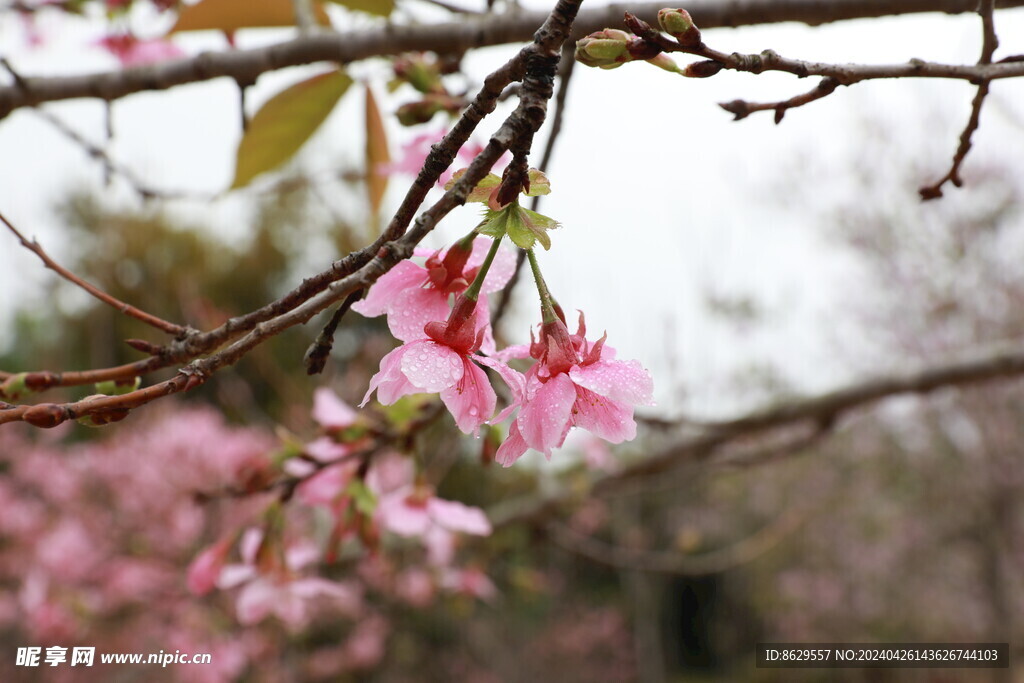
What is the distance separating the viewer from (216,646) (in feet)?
9.48

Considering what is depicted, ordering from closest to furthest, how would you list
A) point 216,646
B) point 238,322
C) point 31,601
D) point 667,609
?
point 238,322
point 31,601
point 216,646
point 667,609

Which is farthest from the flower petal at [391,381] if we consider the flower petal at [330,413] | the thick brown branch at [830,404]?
the thick brown branch at [830,404]

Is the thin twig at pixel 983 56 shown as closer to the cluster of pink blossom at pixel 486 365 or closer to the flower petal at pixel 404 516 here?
the cluster of pink blossom at pixel 486 365

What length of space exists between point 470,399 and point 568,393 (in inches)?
2.1

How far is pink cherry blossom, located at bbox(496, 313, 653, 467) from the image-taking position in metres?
0.36

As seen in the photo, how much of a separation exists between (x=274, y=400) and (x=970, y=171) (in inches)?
254

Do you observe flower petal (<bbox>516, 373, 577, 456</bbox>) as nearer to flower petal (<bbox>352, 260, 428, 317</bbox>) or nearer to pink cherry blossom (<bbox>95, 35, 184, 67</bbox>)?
flower petal (<bbox>352, 260, 428, 317</bbox>)

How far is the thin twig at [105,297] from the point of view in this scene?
0.33 m

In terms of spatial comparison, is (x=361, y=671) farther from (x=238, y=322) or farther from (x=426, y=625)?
(x=238, y=322)

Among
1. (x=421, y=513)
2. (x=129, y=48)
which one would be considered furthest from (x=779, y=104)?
(x=129, y=48)

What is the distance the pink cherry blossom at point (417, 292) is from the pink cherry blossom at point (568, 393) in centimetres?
6

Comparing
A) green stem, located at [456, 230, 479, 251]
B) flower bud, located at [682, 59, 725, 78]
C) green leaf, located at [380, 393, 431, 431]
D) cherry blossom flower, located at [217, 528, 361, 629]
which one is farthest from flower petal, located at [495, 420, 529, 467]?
cherry blossom flower, located at [217, 528, 361, 629]

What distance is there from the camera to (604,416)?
1.31ft

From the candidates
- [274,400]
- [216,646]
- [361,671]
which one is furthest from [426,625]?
[216,646]
